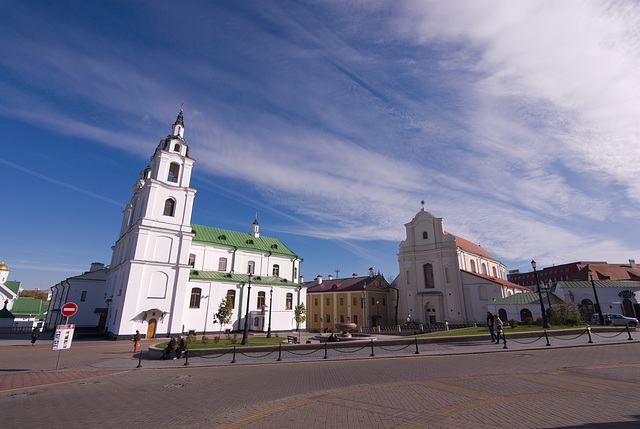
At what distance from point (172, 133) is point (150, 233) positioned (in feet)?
45.6

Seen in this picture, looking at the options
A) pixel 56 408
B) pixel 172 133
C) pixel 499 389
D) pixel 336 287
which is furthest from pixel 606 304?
pixel 172 133

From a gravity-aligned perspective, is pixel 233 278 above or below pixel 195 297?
above

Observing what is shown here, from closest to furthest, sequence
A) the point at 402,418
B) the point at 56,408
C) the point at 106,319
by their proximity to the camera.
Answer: the point at 402,418, the point at 56,408, the point at 106,319

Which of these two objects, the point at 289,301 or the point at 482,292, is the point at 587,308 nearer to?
the point at 482,292

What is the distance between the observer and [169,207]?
36.5 m

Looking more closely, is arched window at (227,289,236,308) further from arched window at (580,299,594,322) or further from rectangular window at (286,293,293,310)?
arched window at (580,299,594,322)

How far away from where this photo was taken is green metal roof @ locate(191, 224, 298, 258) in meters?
44.4

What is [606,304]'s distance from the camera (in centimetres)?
4100

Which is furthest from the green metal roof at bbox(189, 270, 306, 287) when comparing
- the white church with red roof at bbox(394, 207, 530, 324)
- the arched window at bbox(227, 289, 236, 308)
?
the white church with red roof at bbox(394, 207, 530, 324)

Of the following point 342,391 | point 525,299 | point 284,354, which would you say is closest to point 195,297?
point 284,354

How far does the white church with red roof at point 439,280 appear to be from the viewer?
46.4m

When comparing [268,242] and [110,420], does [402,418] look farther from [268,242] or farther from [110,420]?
[268,242]

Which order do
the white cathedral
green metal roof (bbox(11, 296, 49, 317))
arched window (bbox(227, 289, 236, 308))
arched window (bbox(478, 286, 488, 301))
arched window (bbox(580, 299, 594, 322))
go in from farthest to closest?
green metal roof (bbox(11, 296, 49, 317))
arched window (bbox(478, 286, 488, 301))
arched window (bbox(580, 299, 594, 322))
arched window (bbox(227, 289, 236, 308))
the white cathedral

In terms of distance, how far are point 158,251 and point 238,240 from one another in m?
14.6
